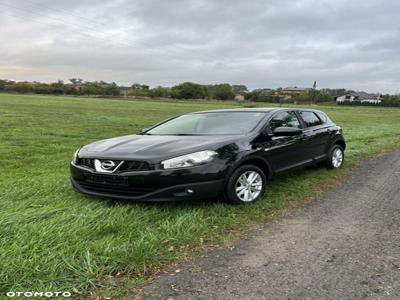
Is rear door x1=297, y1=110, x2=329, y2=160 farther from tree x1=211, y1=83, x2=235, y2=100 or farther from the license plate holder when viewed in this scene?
tree x1=211, y1=83, x2=235, y2=100

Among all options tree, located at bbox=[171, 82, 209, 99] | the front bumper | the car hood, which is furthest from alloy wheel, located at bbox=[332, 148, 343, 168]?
tree, located at bbox=[171, 82, 209, 99]

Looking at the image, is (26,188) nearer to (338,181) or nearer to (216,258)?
(216,258)

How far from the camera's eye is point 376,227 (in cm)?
437

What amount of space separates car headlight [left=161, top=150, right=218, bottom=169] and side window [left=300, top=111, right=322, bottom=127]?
3.01m

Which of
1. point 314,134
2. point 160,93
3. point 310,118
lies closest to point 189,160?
point 314,134

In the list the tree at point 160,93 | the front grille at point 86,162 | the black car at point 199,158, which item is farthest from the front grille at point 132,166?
the tree at point 160,93

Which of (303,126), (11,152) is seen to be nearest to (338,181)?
(303,126)

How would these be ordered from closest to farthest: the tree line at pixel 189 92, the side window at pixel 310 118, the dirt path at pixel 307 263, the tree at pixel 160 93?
the dirt path at pixel 307 263, the side window at pixel 310 118, the tree line at pixel 189 92, the tree at pixel 160 93

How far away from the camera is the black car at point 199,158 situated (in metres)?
4.49

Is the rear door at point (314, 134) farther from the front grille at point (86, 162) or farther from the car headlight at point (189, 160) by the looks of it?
the front grille at point (86, 162)

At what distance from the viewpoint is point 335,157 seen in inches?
305

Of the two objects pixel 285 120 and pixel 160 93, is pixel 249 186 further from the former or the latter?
pixel 160 93

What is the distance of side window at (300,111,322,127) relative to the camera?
23.3 ft

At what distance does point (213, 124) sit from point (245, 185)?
134 centimetres
